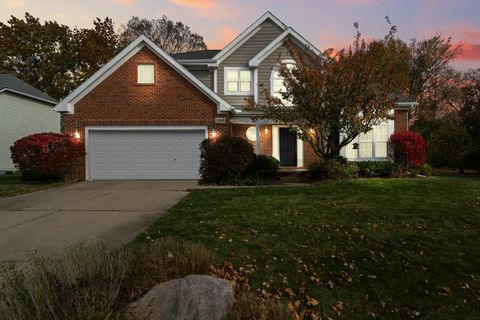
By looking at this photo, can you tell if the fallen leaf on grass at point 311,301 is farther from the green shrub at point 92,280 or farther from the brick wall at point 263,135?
the brick wall at point 263,135

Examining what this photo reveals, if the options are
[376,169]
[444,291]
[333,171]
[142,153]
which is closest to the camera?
[444,291]

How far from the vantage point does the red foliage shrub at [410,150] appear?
55.8 ft

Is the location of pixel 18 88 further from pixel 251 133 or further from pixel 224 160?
pixel 224 160

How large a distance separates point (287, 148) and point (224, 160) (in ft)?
19.4

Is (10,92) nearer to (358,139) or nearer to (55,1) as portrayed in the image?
(55,1)

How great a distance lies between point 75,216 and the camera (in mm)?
8414

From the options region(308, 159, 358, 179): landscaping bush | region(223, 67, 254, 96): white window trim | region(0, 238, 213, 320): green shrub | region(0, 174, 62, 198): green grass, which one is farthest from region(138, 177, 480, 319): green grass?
region(223, 67, 254, 96): white window trim

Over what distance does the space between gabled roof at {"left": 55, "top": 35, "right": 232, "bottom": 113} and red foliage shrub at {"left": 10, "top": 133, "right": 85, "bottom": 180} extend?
1.82 metres

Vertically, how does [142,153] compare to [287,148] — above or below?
below

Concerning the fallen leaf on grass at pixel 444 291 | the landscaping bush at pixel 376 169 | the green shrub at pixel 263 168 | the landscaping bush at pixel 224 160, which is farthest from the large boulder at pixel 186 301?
the landscaping bush at pixel 376 169

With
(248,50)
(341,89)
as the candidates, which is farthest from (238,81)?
(341,89)

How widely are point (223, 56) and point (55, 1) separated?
8.06 metres

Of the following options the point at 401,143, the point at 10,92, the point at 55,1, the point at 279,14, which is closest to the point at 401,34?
the point at 279,14

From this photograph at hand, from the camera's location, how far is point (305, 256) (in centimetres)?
568
